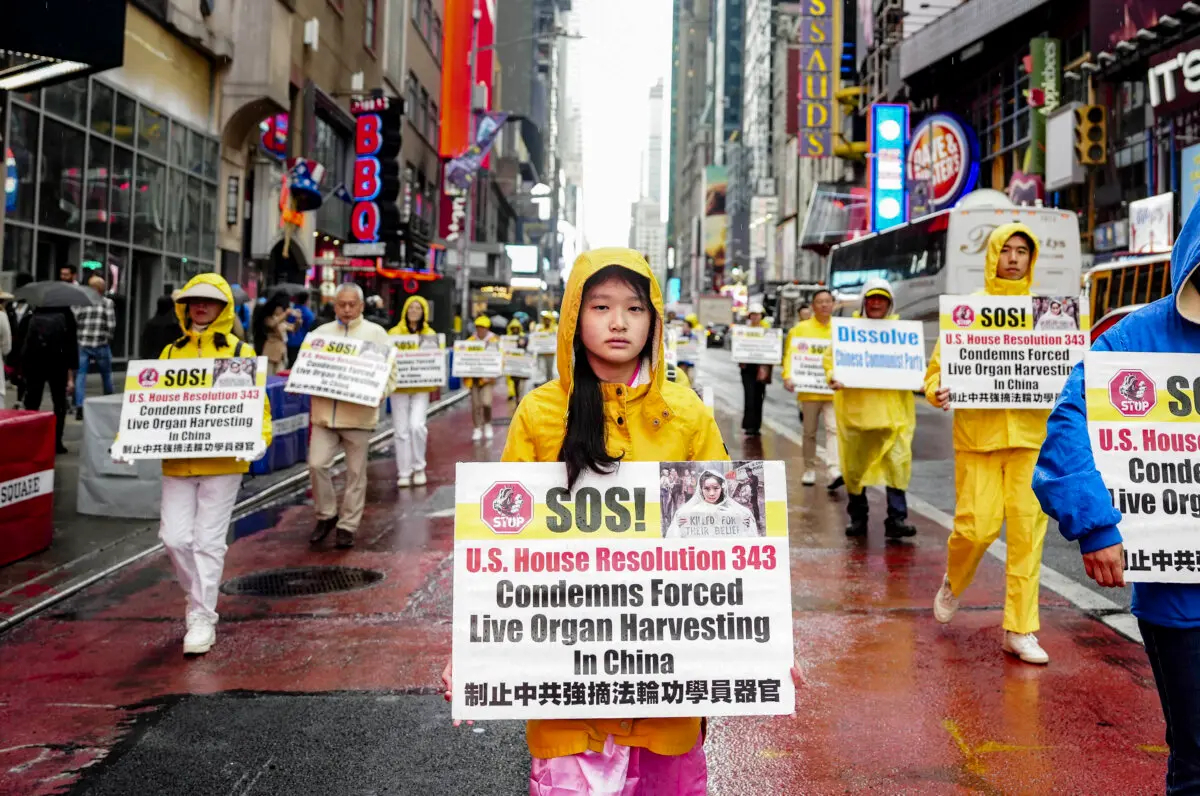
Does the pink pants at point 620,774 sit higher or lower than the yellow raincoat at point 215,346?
lower

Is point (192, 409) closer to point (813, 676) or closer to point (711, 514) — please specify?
point (813, 676)

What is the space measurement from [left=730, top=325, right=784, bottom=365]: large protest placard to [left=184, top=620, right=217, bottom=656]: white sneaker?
40.8ft

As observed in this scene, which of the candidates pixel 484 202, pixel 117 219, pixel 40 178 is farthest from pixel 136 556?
pixel 484 202

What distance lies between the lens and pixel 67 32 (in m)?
8.77

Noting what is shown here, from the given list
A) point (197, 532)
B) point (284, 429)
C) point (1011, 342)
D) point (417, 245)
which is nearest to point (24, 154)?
point (284, 429)

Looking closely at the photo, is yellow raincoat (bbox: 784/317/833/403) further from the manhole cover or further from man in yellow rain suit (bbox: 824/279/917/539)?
the manhole cover

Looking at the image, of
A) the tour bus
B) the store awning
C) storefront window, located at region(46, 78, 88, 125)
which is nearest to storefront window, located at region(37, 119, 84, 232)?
storefront window, located at region(46, 78, 88, 125)

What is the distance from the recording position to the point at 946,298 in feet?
20.6

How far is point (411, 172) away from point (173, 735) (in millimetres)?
41329

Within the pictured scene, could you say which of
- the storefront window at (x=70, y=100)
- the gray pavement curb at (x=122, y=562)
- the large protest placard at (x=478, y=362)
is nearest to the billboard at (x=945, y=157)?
the large protest placard at (x=478, y=362)

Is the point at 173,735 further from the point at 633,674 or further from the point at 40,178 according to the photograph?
the point at 40,178

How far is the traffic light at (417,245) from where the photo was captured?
40375mm

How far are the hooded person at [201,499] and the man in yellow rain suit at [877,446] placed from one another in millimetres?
4911

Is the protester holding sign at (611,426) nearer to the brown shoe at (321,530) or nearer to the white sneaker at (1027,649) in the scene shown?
the white sneaker at (1027,649)
